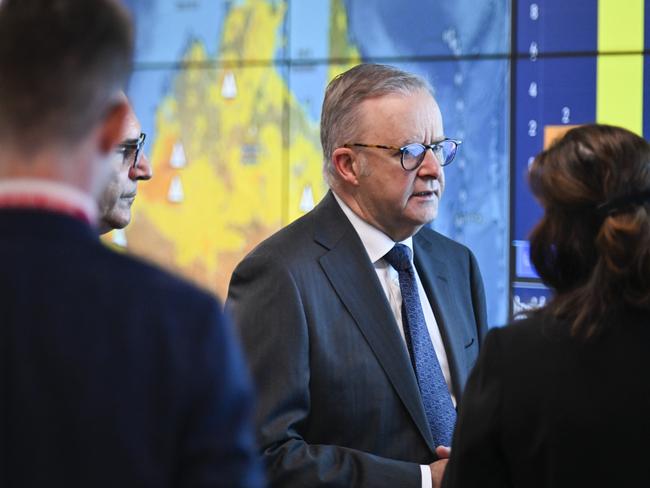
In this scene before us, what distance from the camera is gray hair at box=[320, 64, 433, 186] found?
8.12 feet

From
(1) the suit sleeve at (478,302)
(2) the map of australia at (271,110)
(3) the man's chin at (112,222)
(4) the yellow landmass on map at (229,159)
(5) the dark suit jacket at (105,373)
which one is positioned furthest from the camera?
(4) the yellow landmass on map at (229,159)

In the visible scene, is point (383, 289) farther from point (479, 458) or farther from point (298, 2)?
point (298, 2)

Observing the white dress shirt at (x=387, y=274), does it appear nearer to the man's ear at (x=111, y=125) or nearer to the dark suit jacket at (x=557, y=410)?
the dark suit jacket at (x=557, y=410)

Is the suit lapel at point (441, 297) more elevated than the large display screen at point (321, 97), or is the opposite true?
the large display screen at point (321, 97)

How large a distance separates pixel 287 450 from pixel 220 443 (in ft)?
3.90

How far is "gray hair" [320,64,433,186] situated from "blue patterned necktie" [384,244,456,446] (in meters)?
0.31

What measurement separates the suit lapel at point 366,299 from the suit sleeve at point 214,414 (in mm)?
1260

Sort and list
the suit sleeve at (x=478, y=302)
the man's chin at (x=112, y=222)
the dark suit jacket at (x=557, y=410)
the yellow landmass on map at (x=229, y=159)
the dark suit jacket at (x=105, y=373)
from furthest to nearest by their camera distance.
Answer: the yellow landmass on map at (x=229, y=159), the suit sleeve at (x=478, y=302), the man's chin at (x=112, y=222), the dark suit jacket at (x=557, y=410), the dark suit jacket at (x=105, y=373)

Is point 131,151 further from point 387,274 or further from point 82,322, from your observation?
point 82,322

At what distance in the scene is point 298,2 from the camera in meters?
3.88

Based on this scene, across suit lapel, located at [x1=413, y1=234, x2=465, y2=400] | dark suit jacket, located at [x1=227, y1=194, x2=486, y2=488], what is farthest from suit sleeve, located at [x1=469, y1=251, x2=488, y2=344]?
dark suit jacket, located at [x1=227, y1=194, x2=486, y2=488]

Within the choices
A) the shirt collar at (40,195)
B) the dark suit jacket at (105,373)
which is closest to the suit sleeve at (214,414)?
the dark suit jacket at (105,373)

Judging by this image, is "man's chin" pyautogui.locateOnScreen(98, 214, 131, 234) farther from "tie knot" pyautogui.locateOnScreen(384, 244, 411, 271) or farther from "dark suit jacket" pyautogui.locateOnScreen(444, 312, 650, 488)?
"dark suit jacket" pyautogui.locateOnScreen(444, 312, 650, 488)

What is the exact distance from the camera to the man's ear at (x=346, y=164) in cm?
247
